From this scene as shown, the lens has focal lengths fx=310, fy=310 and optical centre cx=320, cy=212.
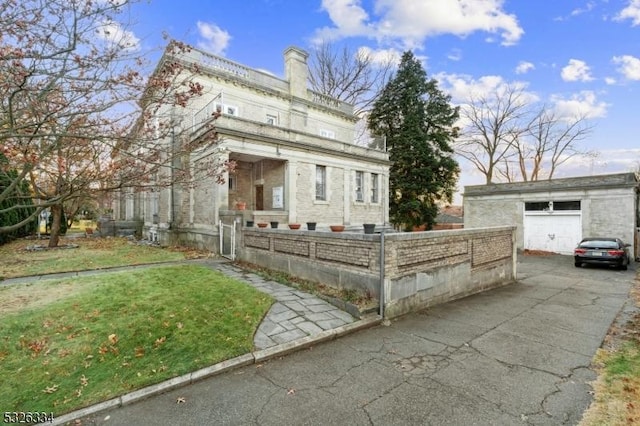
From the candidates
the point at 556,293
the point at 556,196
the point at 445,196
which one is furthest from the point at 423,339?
the point at 445,196

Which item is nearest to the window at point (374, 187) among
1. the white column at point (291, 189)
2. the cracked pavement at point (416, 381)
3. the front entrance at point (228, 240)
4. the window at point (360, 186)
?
the window at point (360, 186)

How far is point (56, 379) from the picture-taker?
3717 millimetres

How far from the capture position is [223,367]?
4.19 m

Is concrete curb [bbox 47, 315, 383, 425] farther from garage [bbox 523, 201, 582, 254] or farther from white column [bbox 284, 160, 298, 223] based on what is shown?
garage [bbox 523, 201, 582, 254]

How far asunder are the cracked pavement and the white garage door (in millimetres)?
15815

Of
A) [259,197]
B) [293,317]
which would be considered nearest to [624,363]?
[293,317]

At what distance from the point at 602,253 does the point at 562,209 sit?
5.93 m

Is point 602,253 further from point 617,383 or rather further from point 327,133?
point 327,133

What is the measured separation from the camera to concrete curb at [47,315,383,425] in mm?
3334

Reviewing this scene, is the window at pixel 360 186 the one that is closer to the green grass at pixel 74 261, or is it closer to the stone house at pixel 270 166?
the stone house at pixel 270 166

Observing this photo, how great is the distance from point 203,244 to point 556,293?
43.5ft

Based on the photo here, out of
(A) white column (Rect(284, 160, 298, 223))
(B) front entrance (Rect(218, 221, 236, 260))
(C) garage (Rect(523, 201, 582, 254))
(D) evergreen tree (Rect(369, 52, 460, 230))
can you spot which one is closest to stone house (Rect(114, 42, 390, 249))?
(A) white column (Rect(284, 160, 298, 223))

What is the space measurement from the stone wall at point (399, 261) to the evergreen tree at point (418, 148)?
15999mm

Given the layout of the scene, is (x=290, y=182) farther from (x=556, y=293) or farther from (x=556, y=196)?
(x=556, y=196)
